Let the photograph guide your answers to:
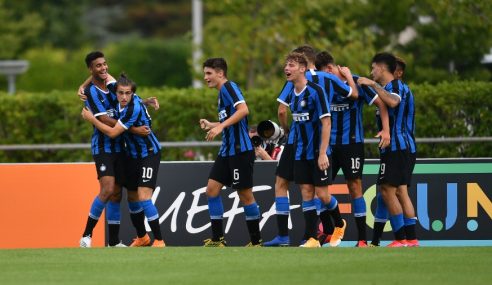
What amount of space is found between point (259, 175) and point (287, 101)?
3040 mm

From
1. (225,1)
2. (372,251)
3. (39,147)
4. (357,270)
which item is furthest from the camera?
(225,1)

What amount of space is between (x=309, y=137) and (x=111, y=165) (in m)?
2.44

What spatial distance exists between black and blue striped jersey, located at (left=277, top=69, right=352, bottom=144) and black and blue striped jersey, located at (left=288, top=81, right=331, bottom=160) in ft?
0.49

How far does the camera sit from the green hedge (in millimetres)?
21422

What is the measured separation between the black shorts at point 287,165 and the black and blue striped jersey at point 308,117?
273 mm

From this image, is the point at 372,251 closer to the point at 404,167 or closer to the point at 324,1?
the point at 404,167

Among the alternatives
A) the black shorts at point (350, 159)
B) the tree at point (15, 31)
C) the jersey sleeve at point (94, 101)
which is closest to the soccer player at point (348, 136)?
the black shorts at point (350, 159)

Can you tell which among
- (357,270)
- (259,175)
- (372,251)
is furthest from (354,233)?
(357,270)

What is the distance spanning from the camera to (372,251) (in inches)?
565

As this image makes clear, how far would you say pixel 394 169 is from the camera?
631 inches

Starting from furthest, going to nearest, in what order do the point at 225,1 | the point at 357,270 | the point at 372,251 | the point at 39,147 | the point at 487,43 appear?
1. the point at 487,43
2. the point at 225,1
3. the point at 39,147
4. the point at 372,251
5. the point at 357,270

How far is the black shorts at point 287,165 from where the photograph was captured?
16.1 meters

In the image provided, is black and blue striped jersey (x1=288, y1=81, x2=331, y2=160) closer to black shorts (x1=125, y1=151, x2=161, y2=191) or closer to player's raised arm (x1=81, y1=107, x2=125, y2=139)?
black shorts (x1=125, y1=151, x2=161, y2=191)

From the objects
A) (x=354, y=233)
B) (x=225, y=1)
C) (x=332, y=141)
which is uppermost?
(x=225, y=1)
